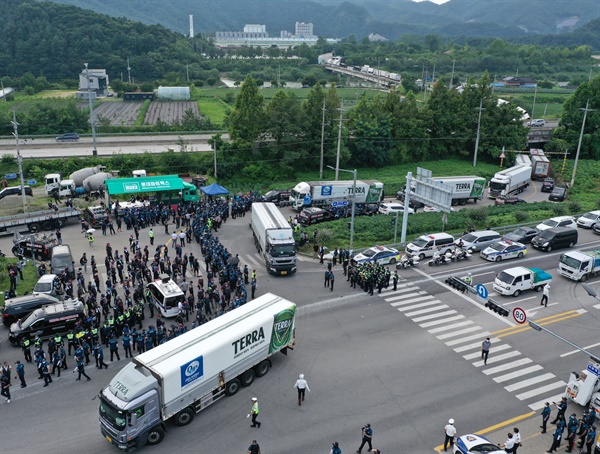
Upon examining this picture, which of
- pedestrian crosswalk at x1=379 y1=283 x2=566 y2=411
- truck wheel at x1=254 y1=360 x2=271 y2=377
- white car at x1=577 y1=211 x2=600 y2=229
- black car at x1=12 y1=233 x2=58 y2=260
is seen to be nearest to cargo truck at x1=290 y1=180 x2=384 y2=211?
pedestrian crosswalk at x1=379 y1=283 x2=566 y2=411

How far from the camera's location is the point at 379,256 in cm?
3666

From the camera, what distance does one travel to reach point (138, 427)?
58.9 feet

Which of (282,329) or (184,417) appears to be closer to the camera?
(184,417)

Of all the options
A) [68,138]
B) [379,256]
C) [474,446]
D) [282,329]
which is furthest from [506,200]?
[68,138]

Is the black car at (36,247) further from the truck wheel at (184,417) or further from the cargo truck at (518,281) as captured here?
the cargo truck at (518,281)

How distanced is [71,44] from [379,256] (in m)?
132

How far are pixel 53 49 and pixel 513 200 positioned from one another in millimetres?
127771

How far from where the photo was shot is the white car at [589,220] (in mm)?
45281

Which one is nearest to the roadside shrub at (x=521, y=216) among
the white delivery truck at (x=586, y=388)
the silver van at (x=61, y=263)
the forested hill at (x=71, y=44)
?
the white delivery truck at (x=586, y=388)

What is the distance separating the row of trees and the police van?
107ft

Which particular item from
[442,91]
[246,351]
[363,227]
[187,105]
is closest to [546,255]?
[363,227]

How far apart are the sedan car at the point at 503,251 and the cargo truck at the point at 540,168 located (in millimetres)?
32138

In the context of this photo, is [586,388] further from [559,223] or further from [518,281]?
[559,223]

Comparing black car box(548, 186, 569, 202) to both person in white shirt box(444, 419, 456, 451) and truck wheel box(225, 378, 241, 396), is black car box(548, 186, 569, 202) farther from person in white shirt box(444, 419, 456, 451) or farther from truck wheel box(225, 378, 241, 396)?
truck wheel box(225, 378, 241, 396)
